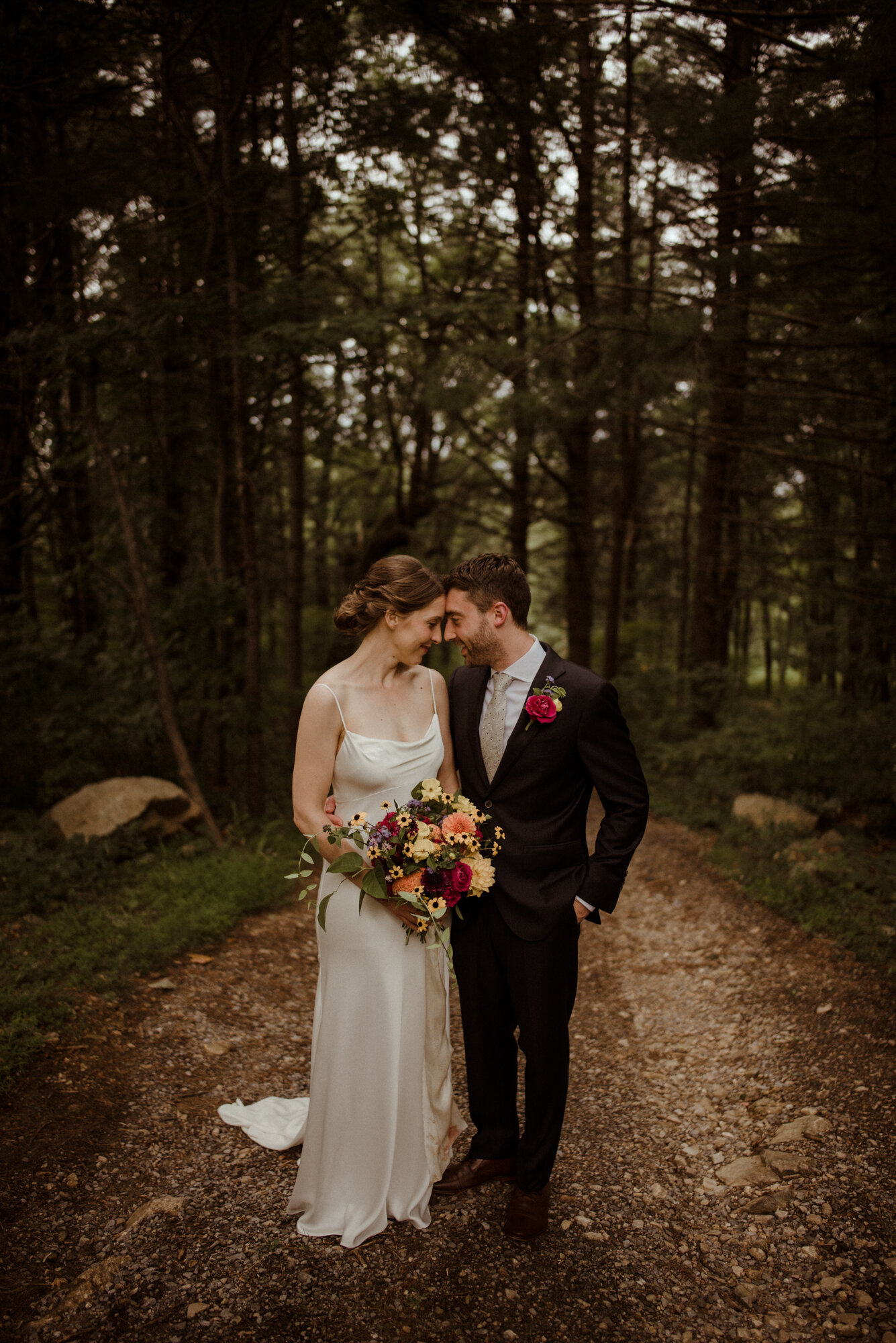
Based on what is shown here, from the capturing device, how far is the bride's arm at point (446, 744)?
316 centimetres

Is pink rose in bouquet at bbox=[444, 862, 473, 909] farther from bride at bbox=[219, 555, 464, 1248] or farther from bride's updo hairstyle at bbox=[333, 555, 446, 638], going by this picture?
bride's updo hairstyle at bbox=[333, 555, 446, 638]

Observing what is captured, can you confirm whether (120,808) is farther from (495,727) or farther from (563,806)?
(563,806)

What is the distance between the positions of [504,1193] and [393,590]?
247 centimetres

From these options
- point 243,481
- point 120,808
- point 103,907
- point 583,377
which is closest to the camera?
point 103,907

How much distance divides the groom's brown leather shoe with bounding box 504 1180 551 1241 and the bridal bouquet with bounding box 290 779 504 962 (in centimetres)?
105

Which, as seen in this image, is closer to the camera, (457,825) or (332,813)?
(457,825)

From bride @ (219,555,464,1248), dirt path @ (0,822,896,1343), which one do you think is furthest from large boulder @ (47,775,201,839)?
bride @ (219,555,464,1248)

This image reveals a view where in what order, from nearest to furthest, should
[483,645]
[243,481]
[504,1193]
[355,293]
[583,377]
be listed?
[483,645]
[504,1193]
[243,481]
[583,377]
[355,293]

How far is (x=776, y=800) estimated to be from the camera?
7.78m

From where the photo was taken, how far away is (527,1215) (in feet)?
9.47

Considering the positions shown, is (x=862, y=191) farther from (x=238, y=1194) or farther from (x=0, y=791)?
(x=0, y=791)

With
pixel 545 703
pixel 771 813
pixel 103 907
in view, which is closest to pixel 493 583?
pixel 545 703

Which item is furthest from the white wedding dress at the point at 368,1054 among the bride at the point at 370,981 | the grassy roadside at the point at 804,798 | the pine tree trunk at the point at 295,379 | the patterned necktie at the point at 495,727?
the pine tree trunk at the point at 295,379

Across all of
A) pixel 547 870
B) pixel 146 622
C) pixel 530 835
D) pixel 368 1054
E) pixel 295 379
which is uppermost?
pixel 295 379
